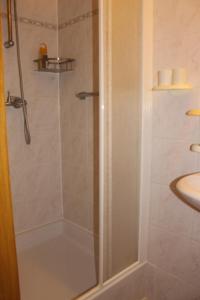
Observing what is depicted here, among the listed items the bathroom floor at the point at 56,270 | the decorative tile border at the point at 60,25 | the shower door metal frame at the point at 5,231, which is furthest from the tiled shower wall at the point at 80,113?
the shower door metal frame at the point at 5,231

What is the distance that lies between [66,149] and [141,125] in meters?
0.94

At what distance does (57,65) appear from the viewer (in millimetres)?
2125

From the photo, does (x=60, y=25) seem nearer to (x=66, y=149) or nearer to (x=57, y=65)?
(x=57, y=65)

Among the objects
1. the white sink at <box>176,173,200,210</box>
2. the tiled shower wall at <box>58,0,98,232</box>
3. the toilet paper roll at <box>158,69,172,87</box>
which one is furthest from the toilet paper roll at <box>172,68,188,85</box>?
the tiled shower wall at <box>58,0,98,232</box>

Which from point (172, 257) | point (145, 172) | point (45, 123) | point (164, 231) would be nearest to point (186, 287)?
point (172, 257)

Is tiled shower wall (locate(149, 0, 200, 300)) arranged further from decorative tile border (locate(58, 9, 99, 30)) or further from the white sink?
decorative tile border (locate(58, 9, 99, 30))

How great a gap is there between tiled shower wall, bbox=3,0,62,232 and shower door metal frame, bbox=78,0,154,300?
973 mm

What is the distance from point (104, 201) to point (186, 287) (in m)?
0.70

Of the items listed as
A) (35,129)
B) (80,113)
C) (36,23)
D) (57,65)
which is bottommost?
(35,129)

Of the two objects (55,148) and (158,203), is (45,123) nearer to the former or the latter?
(55,148)

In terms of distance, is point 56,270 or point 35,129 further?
point 35,129

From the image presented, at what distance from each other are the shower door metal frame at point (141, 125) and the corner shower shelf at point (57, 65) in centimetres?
80

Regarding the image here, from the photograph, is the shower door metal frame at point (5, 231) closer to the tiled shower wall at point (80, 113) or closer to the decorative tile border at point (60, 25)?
the tiled shower wall at point (80, 113)

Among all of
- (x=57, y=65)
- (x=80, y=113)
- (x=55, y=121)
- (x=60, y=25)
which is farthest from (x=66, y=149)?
(x=60, y=25)
